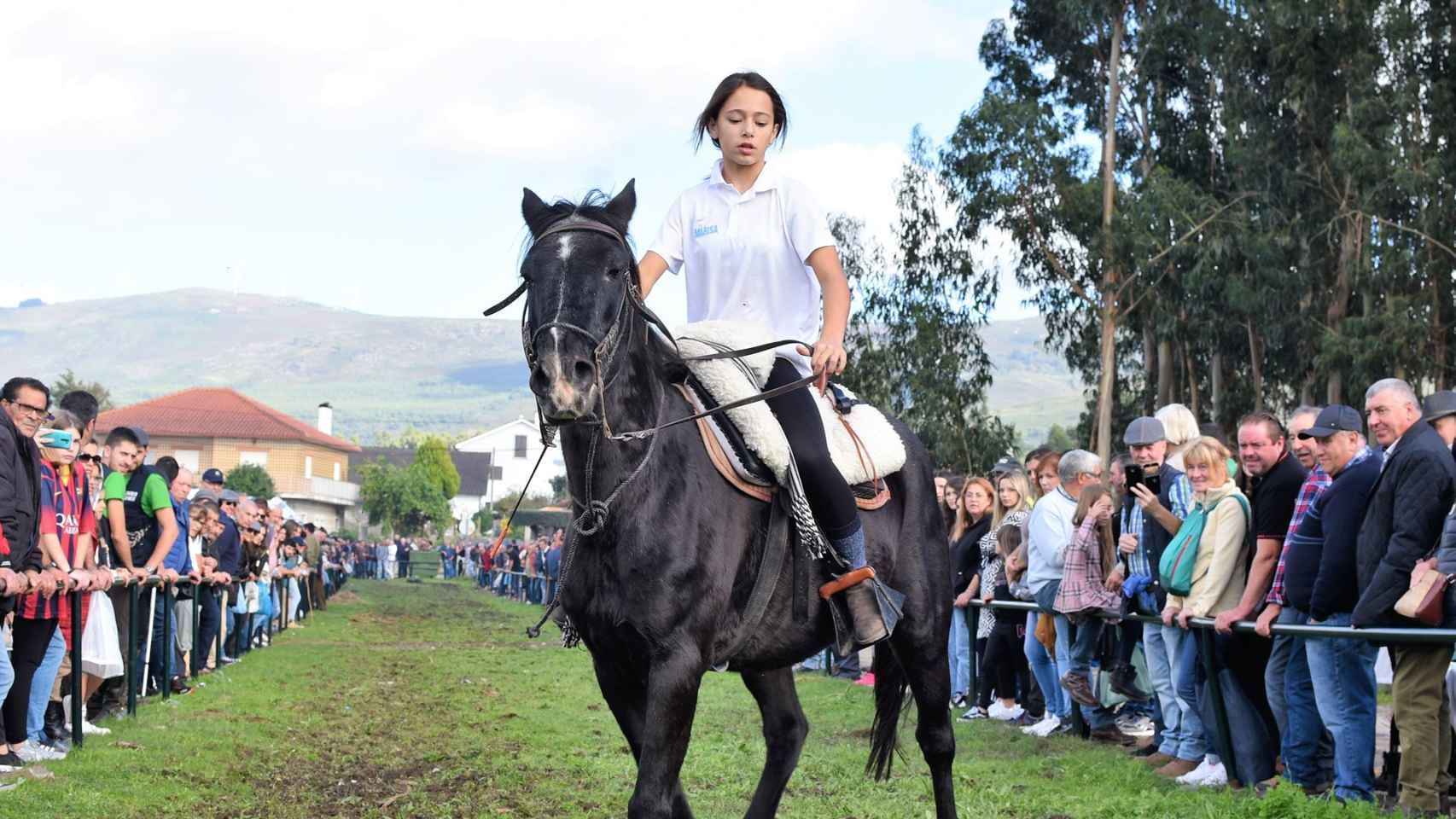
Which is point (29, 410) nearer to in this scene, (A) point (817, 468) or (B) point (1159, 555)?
(A) point (817, 468)

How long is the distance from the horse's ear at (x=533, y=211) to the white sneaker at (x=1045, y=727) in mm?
8070

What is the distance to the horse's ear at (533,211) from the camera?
548cm

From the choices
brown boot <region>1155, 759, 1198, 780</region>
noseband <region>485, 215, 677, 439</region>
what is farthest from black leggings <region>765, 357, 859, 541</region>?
brown boot <region>1155, 759, 1198, 780</region>

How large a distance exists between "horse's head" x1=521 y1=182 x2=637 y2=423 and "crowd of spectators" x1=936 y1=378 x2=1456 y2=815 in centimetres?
446

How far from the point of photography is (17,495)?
8445mm

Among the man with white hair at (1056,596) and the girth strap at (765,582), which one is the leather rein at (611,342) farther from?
the man with white hair at (1056,596)

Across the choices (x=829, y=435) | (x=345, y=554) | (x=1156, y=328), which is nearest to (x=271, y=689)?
(x=829, y=435)

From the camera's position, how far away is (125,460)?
1298 cm

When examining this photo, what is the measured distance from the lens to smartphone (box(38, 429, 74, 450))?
10039 mm

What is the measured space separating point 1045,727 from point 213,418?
120m

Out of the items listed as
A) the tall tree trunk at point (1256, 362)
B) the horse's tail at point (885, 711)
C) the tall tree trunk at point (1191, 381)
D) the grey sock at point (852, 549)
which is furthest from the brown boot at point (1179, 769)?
the tall tree trunk at point (1191, 381)

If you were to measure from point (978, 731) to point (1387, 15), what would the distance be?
1212 inches

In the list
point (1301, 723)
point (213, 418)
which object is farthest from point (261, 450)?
point (1301, 723)

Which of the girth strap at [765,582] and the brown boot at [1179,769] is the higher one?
the girth strap at [765,582]
